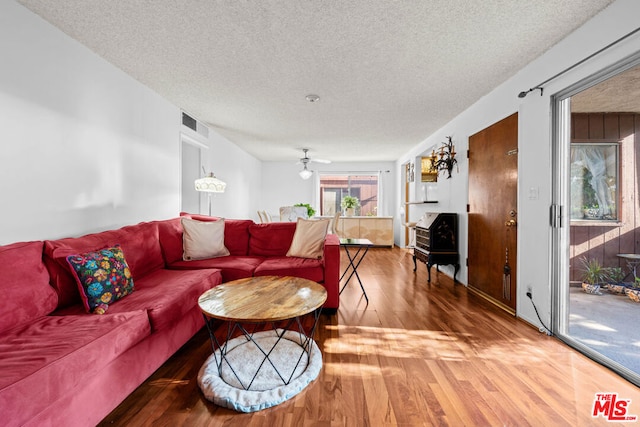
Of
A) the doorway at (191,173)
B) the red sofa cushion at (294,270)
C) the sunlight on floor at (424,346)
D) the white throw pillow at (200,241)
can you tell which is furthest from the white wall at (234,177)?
the sunlight on floor at (424,346)

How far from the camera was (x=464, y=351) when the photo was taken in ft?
6.69

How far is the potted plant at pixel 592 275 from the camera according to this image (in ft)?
8.76

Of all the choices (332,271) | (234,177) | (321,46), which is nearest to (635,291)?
(332,271)

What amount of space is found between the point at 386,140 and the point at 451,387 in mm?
4617

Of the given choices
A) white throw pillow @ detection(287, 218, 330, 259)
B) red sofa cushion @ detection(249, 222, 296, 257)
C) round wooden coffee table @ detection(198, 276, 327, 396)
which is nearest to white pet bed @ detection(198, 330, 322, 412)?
round wooden coffee table @ detection(198, 276, 327, 396)

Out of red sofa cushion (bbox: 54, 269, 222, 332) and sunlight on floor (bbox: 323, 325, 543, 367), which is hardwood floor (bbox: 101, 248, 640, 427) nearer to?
sunlight on floor (bbox: 323, 325, 543, 367)

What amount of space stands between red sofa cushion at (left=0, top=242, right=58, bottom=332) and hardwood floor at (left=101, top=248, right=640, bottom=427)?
0.70 m

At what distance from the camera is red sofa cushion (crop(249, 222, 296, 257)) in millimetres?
3355

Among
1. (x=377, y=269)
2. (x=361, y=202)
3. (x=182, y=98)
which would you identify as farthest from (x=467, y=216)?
(x=361, y=202)

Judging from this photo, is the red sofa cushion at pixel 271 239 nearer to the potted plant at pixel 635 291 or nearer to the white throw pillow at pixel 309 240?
the white throw pillow at pixel 309 240

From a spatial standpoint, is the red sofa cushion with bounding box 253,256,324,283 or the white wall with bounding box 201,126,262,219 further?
the white wall with bounding box 201,126,262,219

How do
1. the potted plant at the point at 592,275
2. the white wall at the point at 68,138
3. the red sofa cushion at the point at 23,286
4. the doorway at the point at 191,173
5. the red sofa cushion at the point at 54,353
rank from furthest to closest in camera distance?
the doorway at the point at 191,173, the potted plant at the point at 592,275, the white wall at the point at 68,138, the red sofa cushion at the point at 23,286, the red sofa cushion at the point at 54,353

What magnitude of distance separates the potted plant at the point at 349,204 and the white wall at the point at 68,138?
16.8 feet

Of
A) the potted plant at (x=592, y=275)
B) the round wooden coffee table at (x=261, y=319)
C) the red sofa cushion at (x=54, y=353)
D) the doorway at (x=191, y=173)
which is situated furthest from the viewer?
the doorway at (x=191, y=173)
